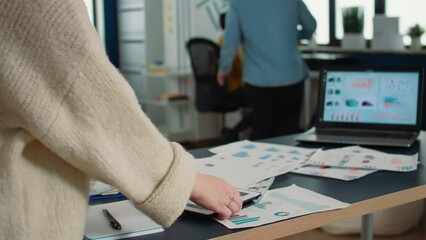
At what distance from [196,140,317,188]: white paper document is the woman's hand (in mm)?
295

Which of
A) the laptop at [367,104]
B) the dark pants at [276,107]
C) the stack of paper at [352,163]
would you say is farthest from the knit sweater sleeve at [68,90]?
the dark pants at [276,107]

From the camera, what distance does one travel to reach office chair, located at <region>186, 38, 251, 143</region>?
15.5 feet

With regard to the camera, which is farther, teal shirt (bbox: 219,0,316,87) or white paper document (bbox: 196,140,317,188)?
teal shirt (bbox: 219,0,316,87)

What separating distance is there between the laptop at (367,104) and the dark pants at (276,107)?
1604mm

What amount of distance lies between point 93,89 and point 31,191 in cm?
18

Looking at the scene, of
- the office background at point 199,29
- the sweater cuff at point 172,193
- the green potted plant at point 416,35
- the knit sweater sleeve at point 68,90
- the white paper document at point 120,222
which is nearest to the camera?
the knit sweater sleeve at point 68,90

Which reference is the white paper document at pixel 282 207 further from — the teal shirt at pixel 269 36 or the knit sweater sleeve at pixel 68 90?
the teal shirt at pixel 269 36

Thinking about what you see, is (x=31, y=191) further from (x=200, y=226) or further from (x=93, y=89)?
(x=200, y=226)

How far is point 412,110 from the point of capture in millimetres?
2055

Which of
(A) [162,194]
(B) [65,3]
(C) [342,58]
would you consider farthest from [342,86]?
(C) [342,58]

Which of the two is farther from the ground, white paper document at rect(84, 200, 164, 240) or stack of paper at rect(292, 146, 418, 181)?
stack of paper at rect(292, 146, 418, 181)

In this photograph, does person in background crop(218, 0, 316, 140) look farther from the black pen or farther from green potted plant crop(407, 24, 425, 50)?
the black pen

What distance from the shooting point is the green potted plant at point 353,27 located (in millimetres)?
4617

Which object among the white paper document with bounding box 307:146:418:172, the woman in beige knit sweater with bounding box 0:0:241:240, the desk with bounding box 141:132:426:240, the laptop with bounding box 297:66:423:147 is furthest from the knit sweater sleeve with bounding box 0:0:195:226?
the laptop with bounding box 297:66:423:147
